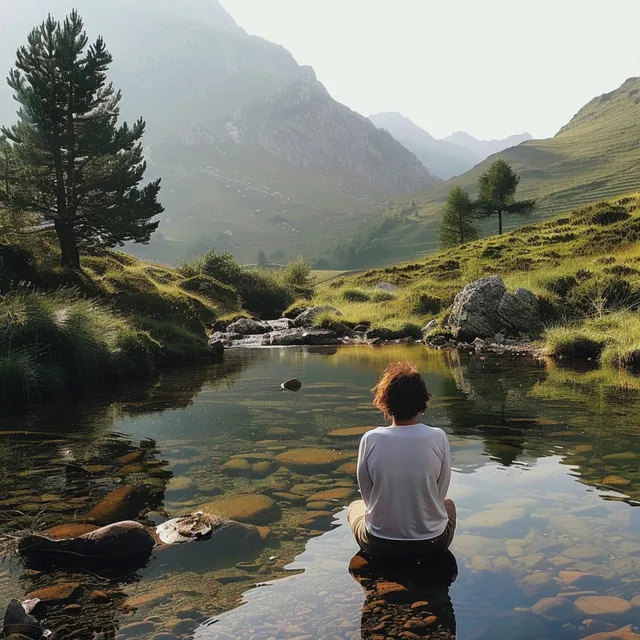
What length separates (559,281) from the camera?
119 ft

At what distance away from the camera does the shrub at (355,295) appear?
5266 cm

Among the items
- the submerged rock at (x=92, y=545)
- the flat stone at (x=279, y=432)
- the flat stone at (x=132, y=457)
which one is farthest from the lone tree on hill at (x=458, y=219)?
the submerged rock at (x=92, y=545)

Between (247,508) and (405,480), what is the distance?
10.1ft

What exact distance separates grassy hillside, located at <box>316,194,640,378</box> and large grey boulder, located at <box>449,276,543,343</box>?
1.15 metres

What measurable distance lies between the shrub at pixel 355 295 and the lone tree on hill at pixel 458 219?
1705 inches

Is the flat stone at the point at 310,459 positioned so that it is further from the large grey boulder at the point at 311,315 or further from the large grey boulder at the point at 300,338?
the large grey boulder at the point at 311,315

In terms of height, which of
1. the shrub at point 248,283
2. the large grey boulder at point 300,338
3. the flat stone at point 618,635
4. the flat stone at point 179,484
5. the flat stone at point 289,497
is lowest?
the flat stone at point 618,635

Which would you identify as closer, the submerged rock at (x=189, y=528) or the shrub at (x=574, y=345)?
the submerged rock at (x=189, y=528)

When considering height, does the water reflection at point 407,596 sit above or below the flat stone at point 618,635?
above

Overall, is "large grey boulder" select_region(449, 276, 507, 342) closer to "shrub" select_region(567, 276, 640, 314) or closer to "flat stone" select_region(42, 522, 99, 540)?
"shrub" select_region(567, 276, 640, 314)

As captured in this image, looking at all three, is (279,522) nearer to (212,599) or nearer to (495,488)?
(212,599)

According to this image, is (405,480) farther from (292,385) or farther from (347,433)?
(292,385)

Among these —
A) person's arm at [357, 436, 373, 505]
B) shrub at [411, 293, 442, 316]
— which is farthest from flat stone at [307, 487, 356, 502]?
shrub at [411, 293, 442, 316]

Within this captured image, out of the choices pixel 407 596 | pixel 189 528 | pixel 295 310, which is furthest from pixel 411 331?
pixel 407 596
